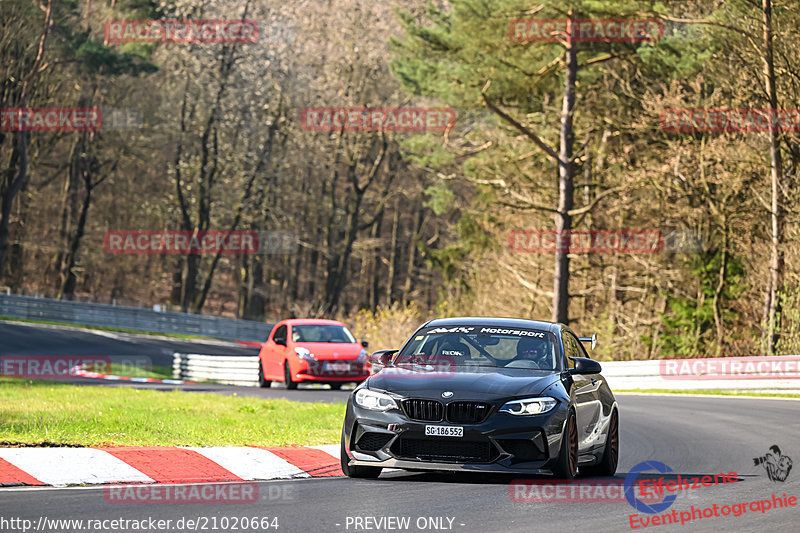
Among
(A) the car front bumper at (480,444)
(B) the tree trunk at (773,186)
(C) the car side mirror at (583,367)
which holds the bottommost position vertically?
(A) the car front bumper at (480,444)

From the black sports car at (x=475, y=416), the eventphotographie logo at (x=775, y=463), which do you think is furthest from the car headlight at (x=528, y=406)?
the eventphotographie logo at (x=775, y=463)

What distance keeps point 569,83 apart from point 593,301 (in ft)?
33.2

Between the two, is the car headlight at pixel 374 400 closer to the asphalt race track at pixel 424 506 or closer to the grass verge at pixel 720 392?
the asphalt race track at pixel 424 506

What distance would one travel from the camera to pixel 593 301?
4503 centimetres

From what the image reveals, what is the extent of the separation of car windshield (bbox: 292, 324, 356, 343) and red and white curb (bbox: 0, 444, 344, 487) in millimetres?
15608

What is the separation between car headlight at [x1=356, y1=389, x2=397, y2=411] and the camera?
32.4ft

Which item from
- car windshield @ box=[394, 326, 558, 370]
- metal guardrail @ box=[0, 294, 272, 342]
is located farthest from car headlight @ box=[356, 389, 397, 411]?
metal guardrail @ box=[0, 294, 272, 342]

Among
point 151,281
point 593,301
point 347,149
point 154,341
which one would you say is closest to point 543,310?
point 593,301

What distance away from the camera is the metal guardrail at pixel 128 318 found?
52547 mm

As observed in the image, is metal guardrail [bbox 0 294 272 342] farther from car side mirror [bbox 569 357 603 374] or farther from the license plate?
the license plate

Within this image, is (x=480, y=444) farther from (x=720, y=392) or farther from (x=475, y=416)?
(x=720, y=392)

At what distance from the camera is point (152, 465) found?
1007cm

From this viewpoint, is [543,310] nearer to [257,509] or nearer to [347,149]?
[347,149]

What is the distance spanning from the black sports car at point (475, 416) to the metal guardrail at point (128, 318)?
146ft
